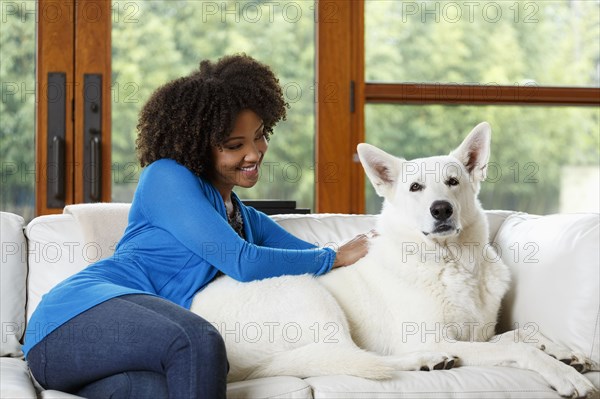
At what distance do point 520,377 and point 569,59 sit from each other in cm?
278

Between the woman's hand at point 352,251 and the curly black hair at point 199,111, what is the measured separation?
0.54 m

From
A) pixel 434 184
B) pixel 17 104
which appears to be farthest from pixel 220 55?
pixel 434 184

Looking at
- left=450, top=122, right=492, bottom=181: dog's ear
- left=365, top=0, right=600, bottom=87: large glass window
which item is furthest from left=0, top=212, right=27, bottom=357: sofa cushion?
left=365, top=0, right=600, bottom=87: large glass window

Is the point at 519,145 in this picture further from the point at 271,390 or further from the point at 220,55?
the point at 271,390

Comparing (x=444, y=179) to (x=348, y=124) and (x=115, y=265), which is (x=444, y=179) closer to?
(x=115, y=265)

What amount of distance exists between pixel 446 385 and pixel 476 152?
0.87m

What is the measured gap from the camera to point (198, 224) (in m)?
2.21

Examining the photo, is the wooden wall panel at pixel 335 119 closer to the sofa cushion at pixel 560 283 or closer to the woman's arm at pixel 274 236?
the woman's arm at pixel 274 236

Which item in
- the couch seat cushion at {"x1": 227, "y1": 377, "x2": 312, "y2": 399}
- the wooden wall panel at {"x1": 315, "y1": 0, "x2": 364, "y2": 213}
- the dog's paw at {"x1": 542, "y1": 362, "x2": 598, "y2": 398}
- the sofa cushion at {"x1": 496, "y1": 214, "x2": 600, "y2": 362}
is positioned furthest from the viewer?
the wooden wall panel at {"x1": 315, "y1": 0, "x2": 364, "y2": 213}

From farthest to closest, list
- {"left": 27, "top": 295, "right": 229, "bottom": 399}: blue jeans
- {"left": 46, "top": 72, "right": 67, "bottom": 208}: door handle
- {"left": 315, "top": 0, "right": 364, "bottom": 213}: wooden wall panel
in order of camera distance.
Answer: {"left": 315, "top": 0, "right": 364, "bottom": 213}: wooden wall panel → {"left": 46, "top": 72, "right": 67, "bottom": 208}: door handle → {"left": 27, "top": 295, "right": 229, "bottom": 399}: blue jeans

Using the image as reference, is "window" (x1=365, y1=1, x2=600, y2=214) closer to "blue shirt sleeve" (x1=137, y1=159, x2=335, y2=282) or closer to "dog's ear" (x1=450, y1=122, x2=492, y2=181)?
"dog's ear" (x1=450, y1=122, x2=492, y2=181)

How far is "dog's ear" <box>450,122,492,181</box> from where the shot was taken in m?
2.48

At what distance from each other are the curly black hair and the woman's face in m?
0.03

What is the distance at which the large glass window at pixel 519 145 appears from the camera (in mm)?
4207
